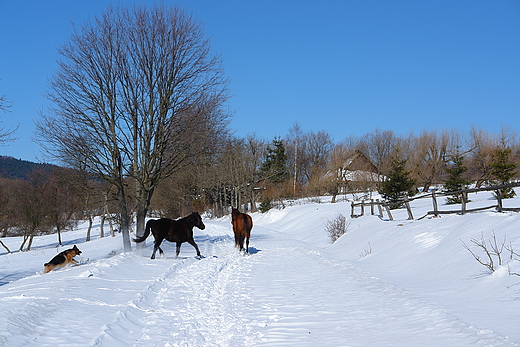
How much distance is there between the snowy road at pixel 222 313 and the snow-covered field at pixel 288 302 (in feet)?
0.07

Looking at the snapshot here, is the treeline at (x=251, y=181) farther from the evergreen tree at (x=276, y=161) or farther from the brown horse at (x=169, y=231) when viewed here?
the brown horse at (x=169, y=231)

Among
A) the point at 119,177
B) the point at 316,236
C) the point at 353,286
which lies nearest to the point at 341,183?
the point at 316,236

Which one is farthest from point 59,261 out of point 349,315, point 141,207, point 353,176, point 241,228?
point 353,176

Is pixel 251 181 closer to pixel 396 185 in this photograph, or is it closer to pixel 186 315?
pixel 396 185

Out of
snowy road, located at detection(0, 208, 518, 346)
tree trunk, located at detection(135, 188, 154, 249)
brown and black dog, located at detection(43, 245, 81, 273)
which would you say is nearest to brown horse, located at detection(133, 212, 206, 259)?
brown and black dog, located at detection(43, 245, 81, 273)

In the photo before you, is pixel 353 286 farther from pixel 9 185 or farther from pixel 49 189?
pixel 9 185

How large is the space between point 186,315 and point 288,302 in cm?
212

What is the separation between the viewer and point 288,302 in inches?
300

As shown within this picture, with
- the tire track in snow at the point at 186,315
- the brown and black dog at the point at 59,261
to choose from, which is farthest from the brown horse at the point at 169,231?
the tire track in snow at the point at 186,315

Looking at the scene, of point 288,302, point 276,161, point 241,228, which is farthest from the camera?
point 276,161

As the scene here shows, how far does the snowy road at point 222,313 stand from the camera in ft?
16.7

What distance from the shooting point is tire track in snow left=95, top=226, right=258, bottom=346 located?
519 cm

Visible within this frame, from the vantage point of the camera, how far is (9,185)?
4322 cm

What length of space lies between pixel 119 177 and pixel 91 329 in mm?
11935
